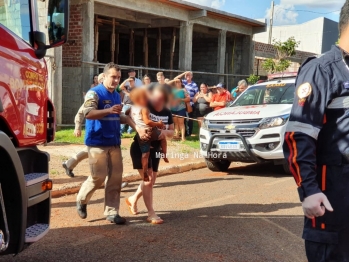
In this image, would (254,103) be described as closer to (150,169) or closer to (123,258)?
(150,169)

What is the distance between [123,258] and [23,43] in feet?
7.03

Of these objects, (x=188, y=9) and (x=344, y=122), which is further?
(x=188, y=9)

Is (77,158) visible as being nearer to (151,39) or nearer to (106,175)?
(106,175)

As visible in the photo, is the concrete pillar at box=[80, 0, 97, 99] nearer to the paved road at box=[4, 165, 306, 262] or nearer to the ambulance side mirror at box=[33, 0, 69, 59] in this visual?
the paved road at box=[4, 165, 306, 262]

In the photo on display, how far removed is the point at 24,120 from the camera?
11.8 feet

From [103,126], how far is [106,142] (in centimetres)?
19

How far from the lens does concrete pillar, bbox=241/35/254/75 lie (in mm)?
22875

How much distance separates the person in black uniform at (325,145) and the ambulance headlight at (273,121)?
6.14 meters

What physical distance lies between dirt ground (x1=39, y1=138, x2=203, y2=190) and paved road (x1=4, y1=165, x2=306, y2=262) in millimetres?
679

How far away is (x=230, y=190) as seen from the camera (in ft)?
25.8

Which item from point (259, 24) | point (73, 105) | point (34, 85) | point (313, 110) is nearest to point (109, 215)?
point (34, 85)

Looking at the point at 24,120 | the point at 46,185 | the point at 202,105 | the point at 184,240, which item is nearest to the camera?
the point at 24,120

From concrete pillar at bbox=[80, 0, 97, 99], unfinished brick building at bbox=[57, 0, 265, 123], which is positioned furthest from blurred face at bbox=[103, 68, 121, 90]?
concrete pillar at bbox=[80, 0, 97, 99]

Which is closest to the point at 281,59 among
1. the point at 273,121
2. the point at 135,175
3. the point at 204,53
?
the point at 204,53
